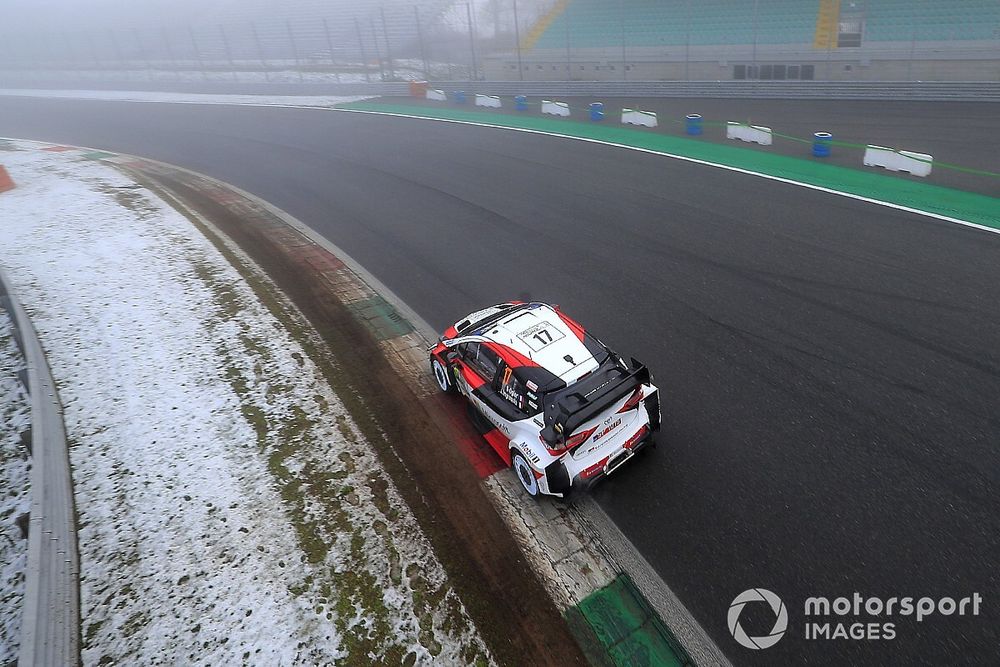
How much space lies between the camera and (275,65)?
47.2 meters

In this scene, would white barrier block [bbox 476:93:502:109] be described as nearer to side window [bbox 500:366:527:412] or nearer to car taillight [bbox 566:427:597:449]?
side window [bbox 500:366:527:412]

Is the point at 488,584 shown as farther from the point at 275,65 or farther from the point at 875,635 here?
the point at 275,65

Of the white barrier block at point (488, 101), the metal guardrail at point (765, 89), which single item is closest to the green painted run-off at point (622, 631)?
the metal guardrail at point (765, 89)

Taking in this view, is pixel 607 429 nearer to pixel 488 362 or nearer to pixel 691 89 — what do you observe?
pixel 488 362

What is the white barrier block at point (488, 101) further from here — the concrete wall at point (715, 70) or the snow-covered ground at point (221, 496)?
the snow-covered ground at point (221, 496)

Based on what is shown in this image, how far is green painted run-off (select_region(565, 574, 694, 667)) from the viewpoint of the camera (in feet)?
16.5

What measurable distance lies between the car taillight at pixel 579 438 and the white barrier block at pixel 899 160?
13527mm

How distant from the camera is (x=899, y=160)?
47.1 feet

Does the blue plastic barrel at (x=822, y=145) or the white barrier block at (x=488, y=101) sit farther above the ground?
the white barrier block at (x=488, y=101)

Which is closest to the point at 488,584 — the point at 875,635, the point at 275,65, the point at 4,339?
the point at 875,635

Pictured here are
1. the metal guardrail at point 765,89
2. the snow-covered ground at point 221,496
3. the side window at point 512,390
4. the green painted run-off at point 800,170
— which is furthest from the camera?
the metal guardrail at point 765,89

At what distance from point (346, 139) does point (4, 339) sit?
16.4m

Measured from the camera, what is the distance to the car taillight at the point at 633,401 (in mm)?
6441

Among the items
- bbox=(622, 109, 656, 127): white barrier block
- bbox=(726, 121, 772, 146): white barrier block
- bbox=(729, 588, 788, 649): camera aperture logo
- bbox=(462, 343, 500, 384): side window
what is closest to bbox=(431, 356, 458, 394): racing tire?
bbox=(462, 343, 500, 384): side window
